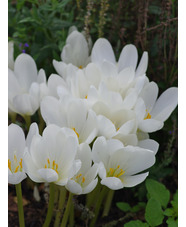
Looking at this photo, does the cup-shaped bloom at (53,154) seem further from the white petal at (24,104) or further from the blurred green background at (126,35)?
the blurred green background at (126,35)

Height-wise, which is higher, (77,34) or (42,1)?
(42,1)

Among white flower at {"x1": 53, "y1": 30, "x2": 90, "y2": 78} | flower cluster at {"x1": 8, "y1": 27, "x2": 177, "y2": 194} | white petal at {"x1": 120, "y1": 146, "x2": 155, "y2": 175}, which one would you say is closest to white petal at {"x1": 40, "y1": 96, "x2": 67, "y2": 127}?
flower cluster at {"x1": 8, "y1": 27, "x2": 177, "y2": 194}

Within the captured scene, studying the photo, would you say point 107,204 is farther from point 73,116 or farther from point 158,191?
point 73,116

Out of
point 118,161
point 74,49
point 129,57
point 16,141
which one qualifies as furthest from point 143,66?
point 16,141

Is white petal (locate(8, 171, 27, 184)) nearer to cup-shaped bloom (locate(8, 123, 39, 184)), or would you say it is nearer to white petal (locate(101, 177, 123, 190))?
cup-shaped bloom (locate(8, 123, 39, 184))

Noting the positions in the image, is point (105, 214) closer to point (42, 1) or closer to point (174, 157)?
point (174, 157)

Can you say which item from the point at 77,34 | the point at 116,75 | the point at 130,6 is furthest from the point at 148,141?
the point at 130,6
